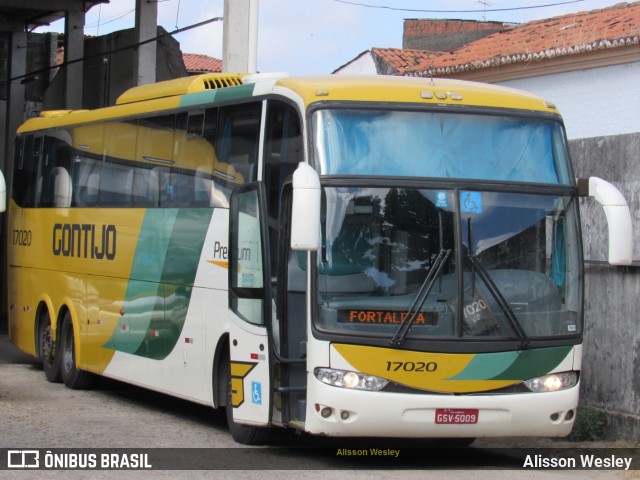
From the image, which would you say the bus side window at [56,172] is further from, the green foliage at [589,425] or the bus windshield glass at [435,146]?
the green foliage at [589,425]

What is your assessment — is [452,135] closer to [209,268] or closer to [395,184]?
[395,184]

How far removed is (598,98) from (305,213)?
12313mm

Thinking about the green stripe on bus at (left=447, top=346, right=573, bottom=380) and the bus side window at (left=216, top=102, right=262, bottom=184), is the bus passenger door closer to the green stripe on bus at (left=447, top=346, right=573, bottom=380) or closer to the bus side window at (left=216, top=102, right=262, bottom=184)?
the bus side window at (left=216, top=102, right=262, bottom=184)

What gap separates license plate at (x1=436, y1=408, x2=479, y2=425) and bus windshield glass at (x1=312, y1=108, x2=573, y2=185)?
1943 millimetres

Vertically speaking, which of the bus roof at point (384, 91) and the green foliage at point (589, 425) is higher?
the bus roof at point (384, 91)

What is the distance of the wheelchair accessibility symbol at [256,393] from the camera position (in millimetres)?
10195

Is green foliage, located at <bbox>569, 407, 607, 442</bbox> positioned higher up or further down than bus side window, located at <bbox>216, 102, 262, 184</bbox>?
further down

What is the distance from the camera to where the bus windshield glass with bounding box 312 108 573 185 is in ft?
31.8

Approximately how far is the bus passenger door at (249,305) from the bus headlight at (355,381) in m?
0.90

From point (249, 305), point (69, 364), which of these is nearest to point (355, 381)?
point (249, 305)

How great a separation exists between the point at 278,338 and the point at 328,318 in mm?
775

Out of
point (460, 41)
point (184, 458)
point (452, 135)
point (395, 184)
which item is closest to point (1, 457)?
point (184, 458)

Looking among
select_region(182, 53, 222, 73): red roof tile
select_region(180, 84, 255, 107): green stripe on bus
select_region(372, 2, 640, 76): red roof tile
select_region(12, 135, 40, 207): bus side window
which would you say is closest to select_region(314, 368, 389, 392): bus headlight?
select_region(180, 84, 255, 107): green stripe on bus

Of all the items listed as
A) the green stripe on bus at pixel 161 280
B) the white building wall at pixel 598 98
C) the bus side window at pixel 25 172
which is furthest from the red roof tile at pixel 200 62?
the green stripe on bus at pixel 161 280
